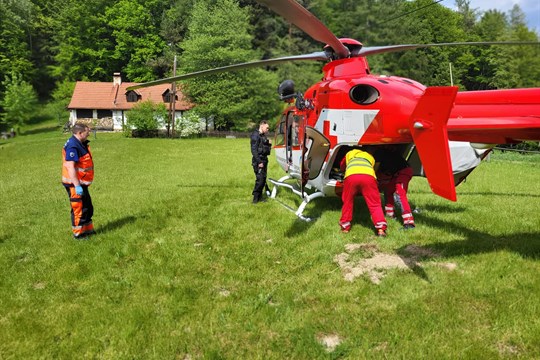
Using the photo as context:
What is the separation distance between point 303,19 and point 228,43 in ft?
133

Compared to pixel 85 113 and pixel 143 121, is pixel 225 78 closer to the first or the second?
pixel 143 121

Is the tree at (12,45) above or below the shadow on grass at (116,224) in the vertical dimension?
above

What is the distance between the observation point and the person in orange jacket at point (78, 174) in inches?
248

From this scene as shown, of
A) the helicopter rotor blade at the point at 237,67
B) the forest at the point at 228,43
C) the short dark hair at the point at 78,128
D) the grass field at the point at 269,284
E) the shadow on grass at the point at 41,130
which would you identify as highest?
the forest at the point at 228,43

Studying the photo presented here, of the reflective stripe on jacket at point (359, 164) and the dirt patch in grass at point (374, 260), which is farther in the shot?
the reflective stripe on jacket at point (359, 164)

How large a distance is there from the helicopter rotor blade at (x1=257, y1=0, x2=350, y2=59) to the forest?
119ft

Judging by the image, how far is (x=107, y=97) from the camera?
48750 mm

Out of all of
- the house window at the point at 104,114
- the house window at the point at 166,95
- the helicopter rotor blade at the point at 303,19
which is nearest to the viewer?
the helicopter rotor blade at the point at 303,19

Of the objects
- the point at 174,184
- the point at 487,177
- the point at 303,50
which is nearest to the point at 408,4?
the point at 303,50

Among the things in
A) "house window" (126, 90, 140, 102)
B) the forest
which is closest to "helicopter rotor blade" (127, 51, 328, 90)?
the forest

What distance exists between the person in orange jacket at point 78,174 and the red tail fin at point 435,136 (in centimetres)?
516

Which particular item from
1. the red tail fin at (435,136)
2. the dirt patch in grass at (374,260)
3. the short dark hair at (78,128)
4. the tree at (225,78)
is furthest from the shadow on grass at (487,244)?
the tree at (225,78)

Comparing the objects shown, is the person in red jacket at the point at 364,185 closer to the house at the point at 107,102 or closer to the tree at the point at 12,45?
the house at the point at 107,102

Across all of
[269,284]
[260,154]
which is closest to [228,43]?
[260,154]
